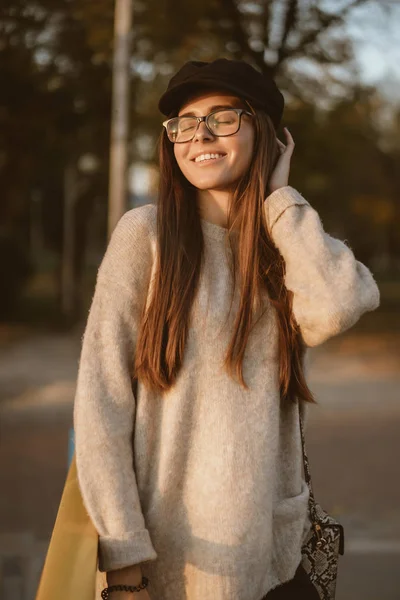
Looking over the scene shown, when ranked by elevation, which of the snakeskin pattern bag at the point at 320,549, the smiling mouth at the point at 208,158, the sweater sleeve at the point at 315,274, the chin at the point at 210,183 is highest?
the smiling mouth at the point at 208,158

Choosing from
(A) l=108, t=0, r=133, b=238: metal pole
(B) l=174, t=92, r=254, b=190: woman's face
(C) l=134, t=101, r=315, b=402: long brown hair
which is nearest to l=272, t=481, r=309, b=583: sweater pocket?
(C) l=134, t=101, r=315, b=402: long brown hair

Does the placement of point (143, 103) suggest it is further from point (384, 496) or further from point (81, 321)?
point (81, 321)

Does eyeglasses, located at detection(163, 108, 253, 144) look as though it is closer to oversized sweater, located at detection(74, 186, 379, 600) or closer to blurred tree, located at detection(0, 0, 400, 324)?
oversized sweater, located at detection(74, 186, 379, 600)

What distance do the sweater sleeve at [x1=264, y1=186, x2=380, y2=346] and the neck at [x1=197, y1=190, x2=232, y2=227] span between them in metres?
0.09

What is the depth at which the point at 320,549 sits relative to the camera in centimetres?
192

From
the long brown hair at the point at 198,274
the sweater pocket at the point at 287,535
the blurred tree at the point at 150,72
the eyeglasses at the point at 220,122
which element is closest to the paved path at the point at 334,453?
the long brown hair at the point at 198,274

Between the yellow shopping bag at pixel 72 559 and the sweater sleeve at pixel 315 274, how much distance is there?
59 centimetres

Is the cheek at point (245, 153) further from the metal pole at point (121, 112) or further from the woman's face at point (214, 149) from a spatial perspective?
the metal pole at point (121, 112)

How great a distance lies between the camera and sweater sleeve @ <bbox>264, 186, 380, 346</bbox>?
174 cm

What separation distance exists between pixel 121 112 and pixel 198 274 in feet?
25.3

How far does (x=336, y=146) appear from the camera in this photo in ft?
44.6

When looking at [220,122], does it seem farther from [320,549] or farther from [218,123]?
[320,549]

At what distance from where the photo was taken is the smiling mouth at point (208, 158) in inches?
71.7

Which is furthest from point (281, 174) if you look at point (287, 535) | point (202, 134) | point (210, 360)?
point (287, 535)
